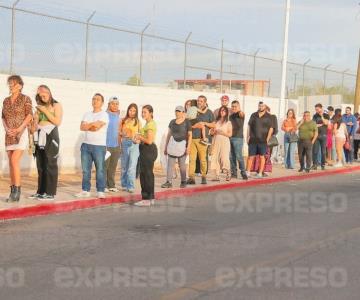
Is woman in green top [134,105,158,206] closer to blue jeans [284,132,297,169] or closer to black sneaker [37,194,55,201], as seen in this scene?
black sneaker [37,194,55,201]

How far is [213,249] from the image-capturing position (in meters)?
7.93

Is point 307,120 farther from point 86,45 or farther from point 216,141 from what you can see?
point 86,45

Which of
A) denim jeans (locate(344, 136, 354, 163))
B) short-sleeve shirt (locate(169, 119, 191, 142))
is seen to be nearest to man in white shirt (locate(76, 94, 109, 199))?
short-sleeve shirt (locate(169, 119, 191, 142))

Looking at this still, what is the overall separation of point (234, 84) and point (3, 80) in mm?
12593

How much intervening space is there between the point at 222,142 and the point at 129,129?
3353 mm

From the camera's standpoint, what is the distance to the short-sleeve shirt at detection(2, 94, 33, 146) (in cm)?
1043

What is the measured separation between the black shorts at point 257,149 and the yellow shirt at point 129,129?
4.79 metres

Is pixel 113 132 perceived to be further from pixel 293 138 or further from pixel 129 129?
pixel 293 138

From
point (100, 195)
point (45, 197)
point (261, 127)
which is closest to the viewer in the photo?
point (45, 197)

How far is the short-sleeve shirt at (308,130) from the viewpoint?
61.9ft

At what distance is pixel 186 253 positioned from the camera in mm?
7664

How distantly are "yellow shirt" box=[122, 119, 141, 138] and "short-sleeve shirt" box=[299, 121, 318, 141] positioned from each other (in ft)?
25.0

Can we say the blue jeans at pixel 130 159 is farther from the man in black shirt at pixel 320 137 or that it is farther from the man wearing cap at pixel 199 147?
the man in black shirt at pixel 320 137

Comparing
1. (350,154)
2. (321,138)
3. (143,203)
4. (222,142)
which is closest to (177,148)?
(143,203)
